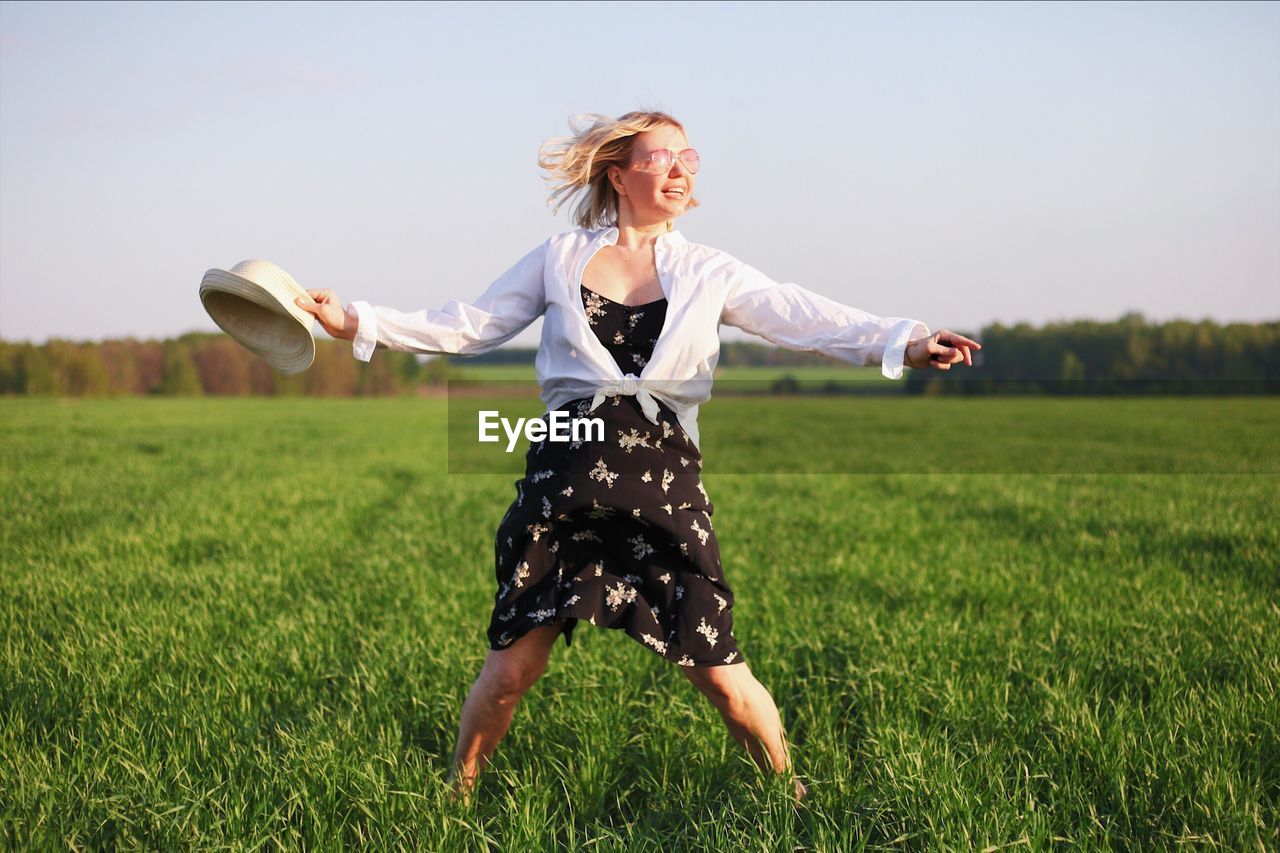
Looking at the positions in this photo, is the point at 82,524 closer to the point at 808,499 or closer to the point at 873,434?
the point at 808,499

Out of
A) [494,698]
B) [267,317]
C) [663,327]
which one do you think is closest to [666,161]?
[663,327]

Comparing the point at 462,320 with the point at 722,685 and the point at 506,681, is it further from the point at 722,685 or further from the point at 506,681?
the point at 722,685

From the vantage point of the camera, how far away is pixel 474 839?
273 centimetres

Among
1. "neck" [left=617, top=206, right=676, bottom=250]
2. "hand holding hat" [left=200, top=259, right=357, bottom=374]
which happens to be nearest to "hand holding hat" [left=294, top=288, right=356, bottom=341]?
"hand holding hat" [left=200, top=259, right=357, bottom=374]

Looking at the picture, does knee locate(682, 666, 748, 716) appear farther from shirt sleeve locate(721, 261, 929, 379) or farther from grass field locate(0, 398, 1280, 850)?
shirt sleeve locate(721, 261, 929, 379)

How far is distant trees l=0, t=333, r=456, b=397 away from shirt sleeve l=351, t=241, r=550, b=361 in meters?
41.2

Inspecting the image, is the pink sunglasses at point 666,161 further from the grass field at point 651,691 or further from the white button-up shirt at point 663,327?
the grass field at point 651,691

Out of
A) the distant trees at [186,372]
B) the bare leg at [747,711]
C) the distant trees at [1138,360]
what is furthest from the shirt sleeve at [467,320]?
the distant trees at [186,372]

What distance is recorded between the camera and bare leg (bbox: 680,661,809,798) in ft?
9.70

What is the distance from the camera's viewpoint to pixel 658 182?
3.11 m

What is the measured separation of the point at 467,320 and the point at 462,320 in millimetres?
15

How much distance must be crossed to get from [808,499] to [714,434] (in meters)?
12.6

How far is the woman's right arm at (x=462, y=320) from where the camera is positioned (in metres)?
3.06

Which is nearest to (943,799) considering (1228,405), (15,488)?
(15,488)
